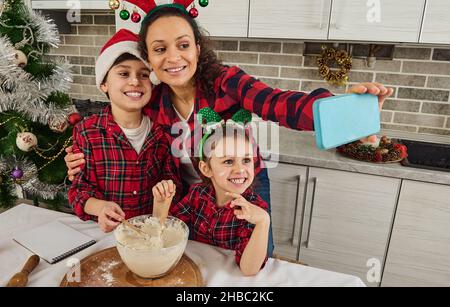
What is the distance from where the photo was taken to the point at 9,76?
1.27 m

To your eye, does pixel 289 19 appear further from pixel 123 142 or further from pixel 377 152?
pixel 123 142

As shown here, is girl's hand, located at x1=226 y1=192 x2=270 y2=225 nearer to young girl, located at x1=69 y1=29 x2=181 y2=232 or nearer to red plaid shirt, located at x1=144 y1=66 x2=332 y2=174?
red plaid shirt, located at x1=144 y1=66 x2=332 y2=174

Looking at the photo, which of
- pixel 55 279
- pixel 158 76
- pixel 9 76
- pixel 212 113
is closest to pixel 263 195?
pixel 212 113

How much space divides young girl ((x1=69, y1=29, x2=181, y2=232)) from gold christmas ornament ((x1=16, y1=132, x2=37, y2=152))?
0.36 meters

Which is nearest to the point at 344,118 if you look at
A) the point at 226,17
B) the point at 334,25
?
the point at 334,25

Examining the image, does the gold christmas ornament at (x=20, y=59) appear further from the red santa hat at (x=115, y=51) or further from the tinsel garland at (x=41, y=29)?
the red santa hat at (x=115, y=51)

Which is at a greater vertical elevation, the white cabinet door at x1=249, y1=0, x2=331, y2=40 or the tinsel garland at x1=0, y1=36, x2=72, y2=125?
the white cabinet door at x1=249, y1=0, x2=331, y2=40

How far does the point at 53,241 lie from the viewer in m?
0.86

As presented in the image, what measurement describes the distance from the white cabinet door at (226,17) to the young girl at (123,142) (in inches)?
31.6

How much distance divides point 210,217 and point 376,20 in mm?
1212

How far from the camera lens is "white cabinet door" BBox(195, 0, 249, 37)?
175 cm

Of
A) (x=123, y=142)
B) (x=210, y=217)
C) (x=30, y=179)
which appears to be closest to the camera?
(x=210, y=217)

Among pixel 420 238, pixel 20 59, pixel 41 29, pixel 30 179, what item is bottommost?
pixel 420 238

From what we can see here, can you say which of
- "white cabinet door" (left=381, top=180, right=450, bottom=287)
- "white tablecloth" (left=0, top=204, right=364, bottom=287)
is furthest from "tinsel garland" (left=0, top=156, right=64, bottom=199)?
"white cabinet door" (left=381, top=180, right=450, bottom=287)
